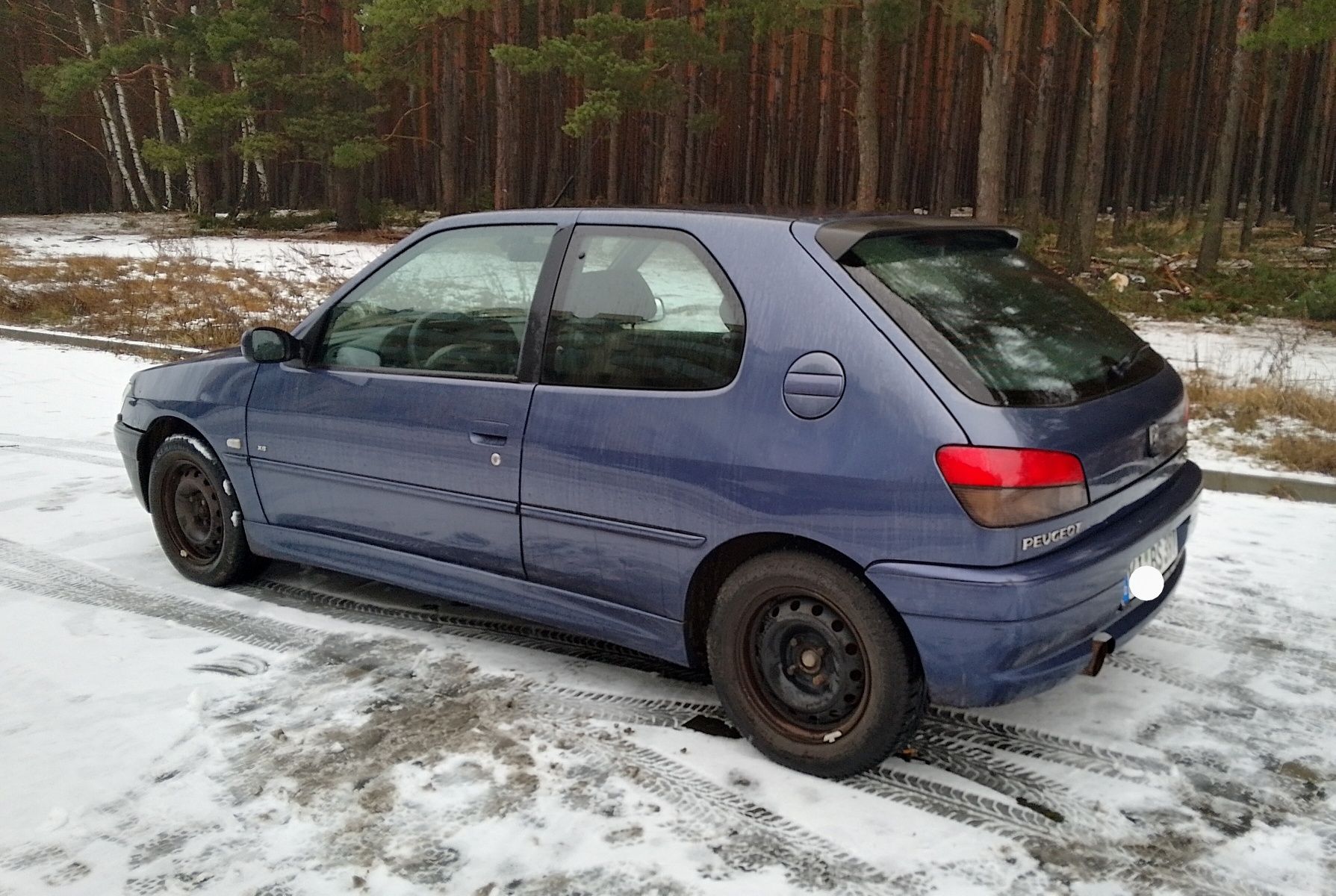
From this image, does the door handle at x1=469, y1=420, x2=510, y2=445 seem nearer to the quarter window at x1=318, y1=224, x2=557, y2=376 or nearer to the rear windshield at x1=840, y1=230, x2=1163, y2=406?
the quarter window at x1=318, y1=224, x2=557, y2=376

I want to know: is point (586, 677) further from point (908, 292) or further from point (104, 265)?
point (104, 265)

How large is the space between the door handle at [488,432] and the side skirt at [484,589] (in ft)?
1.65

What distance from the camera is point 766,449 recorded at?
3.06m

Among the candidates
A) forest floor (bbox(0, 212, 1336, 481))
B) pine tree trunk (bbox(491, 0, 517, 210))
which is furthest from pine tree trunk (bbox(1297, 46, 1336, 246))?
pine tree trunk (bbox(491, 0, 517, 210))

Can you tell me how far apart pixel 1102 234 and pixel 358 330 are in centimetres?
2598

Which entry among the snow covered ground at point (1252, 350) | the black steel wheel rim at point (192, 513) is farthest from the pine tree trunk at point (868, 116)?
the black steel wheel rim at point (192, 513)

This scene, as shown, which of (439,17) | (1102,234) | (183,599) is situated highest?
(439,17)

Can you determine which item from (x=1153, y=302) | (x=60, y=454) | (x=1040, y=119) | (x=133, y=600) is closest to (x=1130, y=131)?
(x=1040, y=119)

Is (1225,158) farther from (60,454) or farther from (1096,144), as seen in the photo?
(60,454)

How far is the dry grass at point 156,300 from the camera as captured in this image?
1227cm

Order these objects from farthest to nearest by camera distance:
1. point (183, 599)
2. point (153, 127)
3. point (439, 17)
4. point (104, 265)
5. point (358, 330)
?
1. point (153, 127)
2. point (439, 17)
3. point (104, 265)
4. point (183, 599)
5. point (358, 330)

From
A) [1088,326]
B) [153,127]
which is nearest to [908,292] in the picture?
[1088,326]

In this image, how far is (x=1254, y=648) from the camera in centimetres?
411

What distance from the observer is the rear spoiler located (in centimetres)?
320
